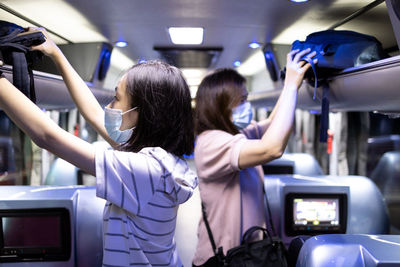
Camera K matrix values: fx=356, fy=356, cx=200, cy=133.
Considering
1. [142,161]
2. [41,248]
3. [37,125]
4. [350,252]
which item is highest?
[37,125]

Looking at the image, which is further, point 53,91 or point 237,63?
point 237,63

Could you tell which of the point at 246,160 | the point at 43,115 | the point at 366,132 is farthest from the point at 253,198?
the point at 366,132

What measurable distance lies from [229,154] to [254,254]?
0.48 m

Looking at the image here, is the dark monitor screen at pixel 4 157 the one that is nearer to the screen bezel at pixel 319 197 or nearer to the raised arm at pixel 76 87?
the raised arm at pixel 76 87

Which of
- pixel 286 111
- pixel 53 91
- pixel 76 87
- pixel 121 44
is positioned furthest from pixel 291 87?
pixel 53 91

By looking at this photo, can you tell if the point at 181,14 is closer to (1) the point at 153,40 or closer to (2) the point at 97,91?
(1) the point at 153,40

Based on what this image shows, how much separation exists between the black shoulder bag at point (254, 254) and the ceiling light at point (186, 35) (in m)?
0.92

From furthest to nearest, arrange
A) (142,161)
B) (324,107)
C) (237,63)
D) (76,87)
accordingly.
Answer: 1. (237,63)
2. (324,107)
3. (76,87)
4. (142,161)

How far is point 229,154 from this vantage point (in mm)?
1703

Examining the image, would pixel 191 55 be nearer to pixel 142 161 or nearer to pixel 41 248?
pixel 142 161

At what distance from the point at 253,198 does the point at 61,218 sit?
957 mm

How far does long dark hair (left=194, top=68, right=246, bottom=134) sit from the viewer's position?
1887 millimetres

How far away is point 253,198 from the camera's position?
1841mm

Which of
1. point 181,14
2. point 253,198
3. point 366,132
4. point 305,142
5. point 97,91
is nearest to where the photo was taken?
point 181,14
